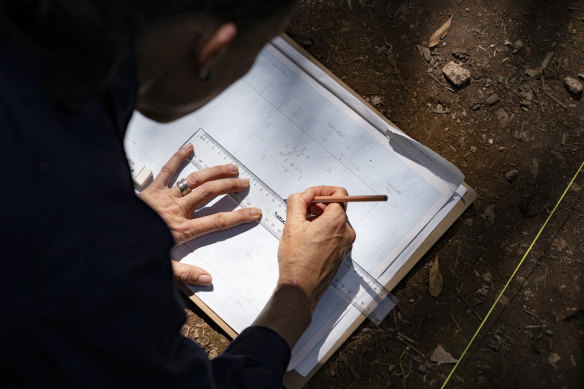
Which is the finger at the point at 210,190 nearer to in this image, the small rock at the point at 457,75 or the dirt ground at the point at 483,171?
the dirt ground at the point at 483,171

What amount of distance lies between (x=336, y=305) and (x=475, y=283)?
47 centimetres

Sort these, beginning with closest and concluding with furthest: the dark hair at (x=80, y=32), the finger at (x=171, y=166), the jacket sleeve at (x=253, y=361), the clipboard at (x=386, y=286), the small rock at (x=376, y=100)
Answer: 1. the dark hair at (x=80, y=32)
2. the jacket sleeve at (x=253, y=361)
3. the clipboard at (x=386, y=286)
4. the finger at (x=171, y=166)
5. the small rock at (x=376, y=100)

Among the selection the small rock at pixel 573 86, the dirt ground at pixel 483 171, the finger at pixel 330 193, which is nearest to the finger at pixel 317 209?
the finger at pixel 330 193

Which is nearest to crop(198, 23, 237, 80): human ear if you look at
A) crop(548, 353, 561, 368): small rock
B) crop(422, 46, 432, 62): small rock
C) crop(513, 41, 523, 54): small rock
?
crop(422, 46, 432, 62): small rock

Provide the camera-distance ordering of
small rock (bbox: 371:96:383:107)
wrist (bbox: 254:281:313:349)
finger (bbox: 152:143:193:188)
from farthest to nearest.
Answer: small rock (bbox: 371:96:383:107)
finger (bbox: 152:143:193:188)
wrist (bbox: 254:281:313:349)

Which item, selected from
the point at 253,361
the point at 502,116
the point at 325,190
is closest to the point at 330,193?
the point at 325,190

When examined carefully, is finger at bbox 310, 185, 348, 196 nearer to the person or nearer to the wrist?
the wrist

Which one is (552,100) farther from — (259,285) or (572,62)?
(259,285)

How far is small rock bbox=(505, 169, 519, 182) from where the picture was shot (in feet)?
5.75

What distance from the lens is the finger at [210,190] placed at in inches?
66.3

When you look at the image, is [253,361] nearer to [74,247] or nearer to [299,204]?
[299,204]

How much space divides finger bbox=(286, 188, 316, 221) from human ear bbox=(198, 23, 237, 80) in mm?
783

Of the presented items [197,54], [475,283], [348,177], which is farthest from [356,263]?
[197,54]

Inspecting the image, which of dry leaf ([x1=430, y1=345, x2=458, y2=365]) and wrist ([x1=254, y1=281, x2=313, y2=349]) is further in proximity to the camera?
dry leaf ([x1=430, y1=345, x2=458, y2=365])
